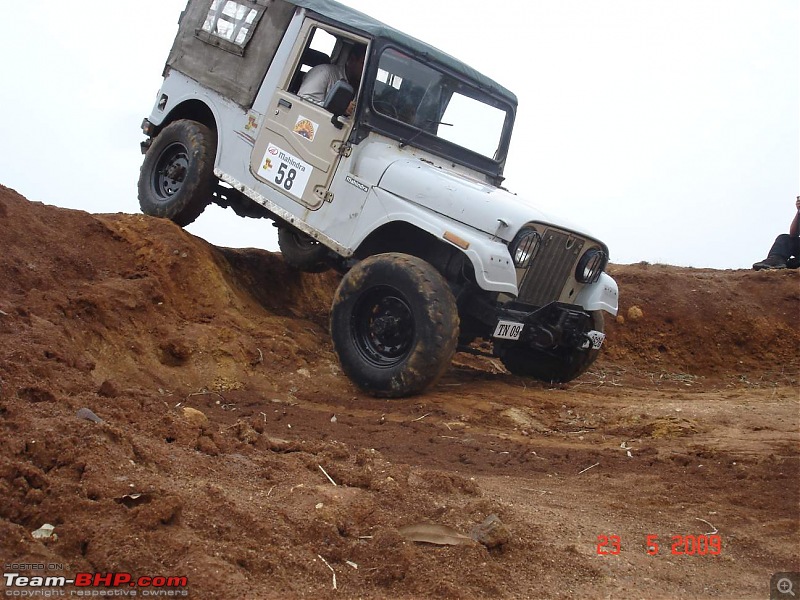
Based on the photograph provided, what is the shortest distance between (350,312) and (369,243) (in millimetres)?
753

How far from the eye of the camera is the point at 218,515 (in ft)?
11.2

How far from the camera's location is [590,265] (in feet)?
24.6

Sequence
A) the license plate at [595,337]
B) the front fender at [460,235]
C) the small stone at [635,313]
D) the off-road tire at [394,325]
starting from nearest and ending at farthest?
the front fender at [460,235]
the off-road tire at [394,325]
the license plate at [595,337]
the small stone at [635,313]

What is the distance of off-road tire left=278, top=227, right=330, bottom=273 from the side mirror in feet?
7.04

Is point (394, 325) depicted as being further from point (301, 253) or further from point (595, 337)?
point (301, 253)

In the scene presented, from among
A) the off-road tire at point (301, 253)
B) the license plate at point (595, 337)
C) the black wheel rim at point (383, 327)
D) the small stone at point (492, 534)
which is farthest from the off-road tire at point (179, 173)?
the small stone at point (492, 534)

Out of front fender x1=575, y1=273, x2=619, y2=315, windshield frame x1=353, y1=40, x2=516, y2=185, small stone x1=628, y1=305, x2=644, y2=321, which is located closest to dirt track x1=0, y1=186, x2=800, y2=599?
front fender x1=575, y1=273, x2=619, y2=315

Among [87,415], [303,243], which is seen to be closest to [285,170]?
[303,243]

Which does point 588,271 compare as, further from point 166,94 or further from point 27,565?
point 27,565

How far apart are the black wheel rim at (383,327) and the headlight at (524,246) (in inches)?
36.8

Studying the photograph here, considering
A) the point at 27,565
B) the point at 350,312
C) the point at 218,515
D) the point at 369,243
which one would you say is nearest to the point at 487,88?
the point at 369,243

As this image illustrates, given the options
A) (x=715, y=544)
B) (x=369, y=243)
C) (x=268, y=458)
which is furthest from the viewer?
(x=369, y=243)

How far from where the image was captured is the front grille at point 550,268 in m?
7.06
